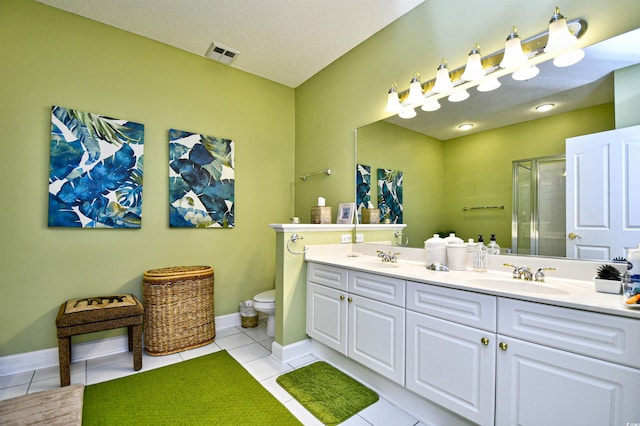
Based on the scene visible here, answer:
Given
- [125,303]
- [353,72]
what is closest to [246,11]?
[353,72]

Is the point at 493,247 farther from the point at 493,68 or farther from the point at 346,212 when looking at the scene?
the point at 346,212

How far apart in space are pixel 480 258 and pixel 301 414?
147cm

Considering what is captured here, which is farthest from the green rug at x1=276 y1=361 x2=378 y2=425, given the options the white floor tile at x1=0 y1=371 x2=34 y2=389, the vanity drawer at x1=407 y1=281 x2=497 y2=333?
the white floor tile at x1=0 y1=371 x2=34 y2=389

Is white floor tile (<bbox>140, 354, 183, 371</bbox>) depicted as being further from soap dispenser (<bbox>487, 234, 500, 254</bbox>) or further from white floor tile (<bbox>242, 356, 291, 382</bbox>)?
soap dispenser (<bbox>487, 234, 500, 254</bbox>)

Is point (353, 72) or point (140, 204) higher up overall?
point (353, 72)

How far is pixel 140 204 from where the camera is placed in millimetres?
2719

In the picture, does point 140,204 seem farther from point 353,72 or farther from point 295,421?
point 353,72

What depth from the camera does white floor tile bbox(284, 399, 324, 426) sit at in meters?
1.70

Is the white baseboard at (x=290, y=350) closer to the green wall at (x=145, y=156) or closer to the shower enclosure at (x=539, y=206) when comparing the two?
the green wall at (x=145, y=156)

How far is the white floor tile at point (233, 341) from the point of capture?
2.75m

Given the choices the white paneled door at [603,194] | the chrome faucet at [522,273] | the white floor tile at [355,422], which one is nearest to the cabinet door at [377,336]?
the white floor tile at [355,422]

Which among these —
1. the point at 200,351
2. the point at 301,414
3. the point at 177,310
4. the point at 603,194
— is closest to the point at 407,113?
the point at 603,194

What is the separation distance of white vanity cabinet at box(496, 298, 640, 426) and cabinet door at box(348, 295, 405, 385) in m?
0.55

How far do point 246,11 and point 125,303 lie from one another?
2.58 metres
